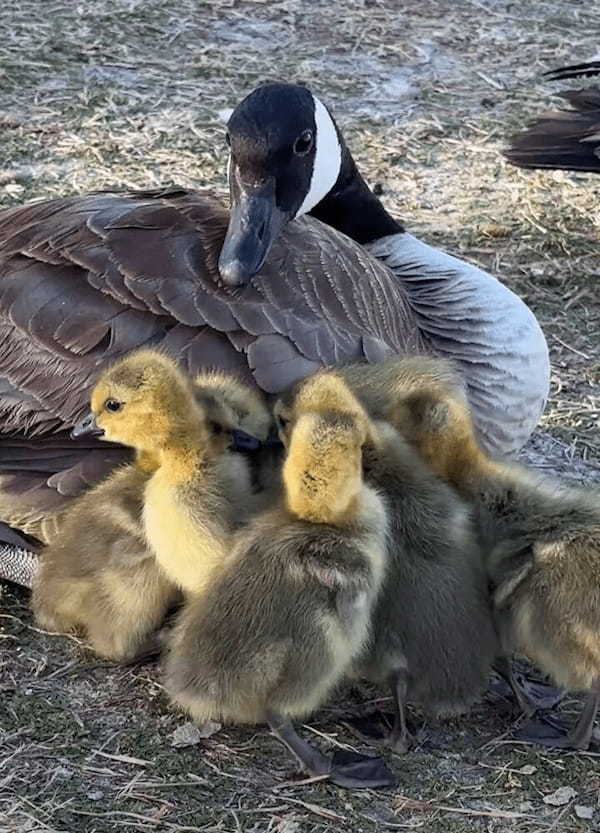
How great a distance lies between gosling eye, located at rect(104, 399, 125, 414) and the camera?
2.85m

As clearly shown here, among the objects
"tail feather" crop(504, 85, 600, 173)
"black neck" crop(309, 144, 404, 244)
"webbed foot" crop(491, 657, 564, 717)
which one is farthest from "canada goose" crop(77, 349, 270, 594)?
"tail feather" crop(504, 85, 600, 173)

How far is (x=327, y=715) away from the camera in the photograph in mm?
3033

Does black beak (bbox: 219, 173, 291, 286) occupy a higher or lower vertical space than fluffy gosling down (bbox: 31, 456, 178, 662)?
higher

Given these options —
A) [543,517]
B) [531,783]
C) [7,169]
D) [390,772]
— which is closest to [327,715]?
[390,772]

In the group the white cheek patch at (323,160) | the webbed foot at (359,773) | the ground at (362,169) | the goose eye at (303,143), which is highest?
the goose eye at (303,143)

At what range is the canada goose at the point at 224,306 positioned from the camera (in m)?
3.25

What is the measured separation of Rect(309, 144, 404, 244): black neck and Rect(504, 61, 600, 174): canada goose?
1702 millimetres

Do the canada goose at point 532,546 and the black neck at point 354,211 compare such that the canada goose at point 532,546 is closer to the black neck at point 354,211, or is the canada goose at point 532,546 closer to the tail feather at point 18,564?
the tail feather at point 18,564

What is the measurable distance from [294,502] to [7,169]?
367 cm

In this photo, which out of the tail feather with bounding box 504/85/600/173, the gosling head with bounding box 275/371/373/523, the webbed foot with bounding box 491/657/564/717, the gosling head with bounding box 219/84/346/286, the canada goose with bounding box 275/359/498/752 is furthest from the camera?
the tail feather with bounding box 504/85/600/173

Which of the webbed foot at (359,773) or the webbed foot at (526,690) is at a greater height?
the webbed foot at (359,773)

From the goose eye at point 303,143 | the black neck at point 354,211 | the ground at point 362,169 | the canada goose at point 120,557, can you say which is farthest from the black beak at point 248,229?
the ground at point 362,169

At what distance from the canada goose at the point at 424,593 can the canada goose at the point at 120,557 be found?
0.51ft

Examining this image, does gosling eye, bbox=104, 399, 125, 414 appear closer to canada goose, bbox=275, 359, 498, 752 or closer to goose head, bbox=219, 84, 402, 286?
canada goose, bbox=275, 359, 498, 752
